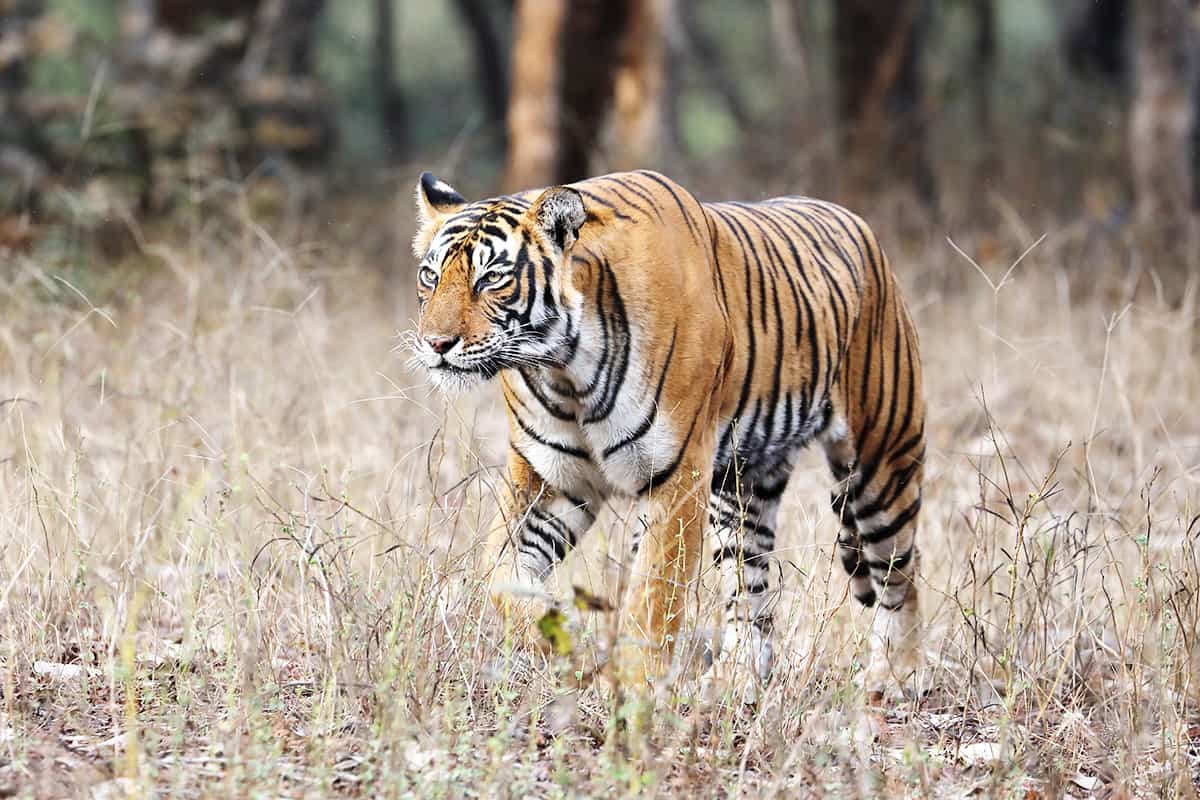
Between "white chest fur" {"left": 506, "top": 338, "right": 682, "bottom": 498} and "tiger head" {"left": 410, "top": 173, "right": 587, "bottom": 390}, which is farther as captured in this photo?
"white chest fur" {"left": 506, "top": 338, "right": 682, "bottom": 498}

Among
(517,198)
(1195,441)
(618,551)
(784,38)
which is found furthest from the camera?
(784,38)

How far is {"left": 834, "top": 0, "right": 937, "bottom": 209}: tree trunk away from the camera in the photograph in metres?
10.2

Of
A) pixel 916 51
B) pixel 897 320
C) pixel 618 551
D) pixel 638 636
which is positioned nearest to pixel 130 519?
pixel 618 551

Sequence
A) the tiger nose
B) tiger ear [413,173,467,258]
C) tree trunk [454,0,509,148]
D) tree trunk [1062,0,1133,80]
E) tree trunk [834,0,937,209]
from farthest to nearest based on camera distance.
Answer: tree trunk [454,0,509,148] → tree trunk [1062,0,1133,80] → tree trunk [834,0,937,209] → tiger ear [413,173,467,258] → the tiger nose

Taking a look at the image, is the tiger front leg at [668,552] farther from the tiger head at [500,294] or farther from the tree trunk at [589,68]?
the tree trunk at [589,68]

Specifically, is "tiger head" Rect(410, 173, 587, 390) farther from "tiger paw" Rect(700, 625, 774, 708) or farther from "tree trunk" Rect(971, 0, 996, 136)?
"tree trunk" Rect(971, 0, 996, 136)

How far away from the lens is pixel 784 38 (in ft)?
55.5

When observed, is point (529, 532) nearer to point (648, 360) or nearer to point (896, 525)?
point (648, 360)

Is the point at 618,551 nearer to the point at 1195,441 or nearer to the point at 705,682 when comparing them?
the point at 705,682

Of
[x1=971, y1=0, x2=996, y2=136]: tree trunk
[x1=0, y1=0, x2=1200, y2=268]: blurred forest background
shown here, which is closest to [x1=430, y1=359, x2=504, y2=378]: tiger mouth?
[x1=0, y1=0, x2=1200, y2=268]: blurred forest background

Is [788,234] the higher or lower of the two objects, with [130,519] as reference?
higher

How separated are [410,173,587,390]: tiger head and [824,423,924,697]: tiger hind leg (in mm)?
1228

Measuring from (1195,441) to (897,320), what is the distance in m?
2.80

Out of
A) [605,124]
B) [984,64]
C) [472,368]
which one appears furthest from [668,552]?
[984,64]
